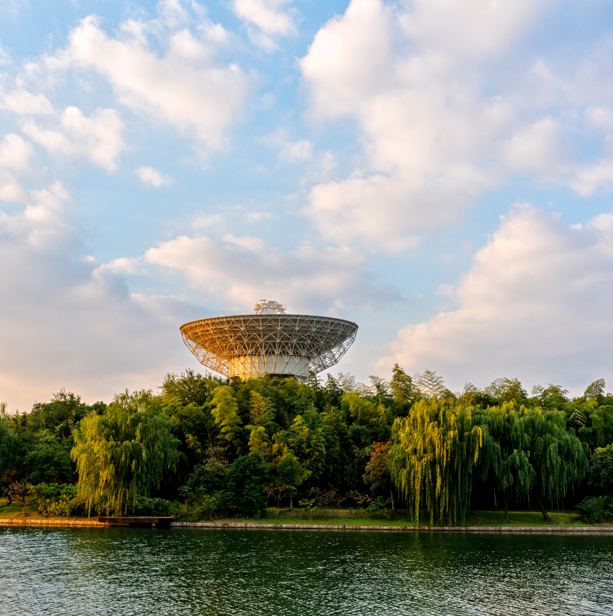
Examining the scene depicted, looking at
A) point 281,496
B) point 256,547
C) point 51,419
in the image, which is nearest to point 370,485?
point 281,496

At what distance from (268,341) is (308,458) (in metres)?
11.2

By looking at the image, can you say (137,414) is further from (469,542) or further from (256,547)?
(469,542)

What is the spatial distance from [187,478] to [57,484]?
286 inches

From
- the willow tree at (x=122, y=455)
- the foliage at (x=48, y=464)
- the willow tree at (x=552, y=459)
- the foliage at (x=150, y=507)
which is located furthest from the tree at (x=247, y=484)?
the willow tree at (x=552, y=459)

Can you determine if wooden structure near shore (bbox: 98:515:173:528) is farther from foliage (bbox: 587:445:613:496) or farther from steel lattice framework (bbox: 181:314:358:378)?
foliage (bbox: 587:445:613:496)

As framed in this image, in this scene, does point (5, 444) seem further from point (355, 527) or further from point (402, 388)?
point (402, 388)

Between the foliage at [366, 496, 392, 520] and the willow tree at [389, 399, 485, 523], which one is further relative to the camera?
the foliage at [366, 496, 392, 520]

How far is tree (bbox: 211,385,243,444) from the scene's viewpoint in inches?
1521

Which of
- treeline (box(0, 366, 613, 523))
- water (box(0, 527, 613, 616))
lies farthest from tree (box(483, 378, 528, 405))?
water (box(0, 527, 613, 616))

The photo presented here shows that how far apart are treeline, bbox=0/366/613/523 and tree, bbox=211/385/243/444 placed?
79mm

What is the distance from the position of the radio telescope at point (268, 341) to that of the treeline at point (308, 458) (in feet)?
12.4

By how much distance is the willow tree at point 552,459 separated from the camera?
106 feet

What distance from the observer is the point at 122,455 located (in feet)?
102

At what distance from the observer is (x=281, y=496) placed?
34.1 metres
